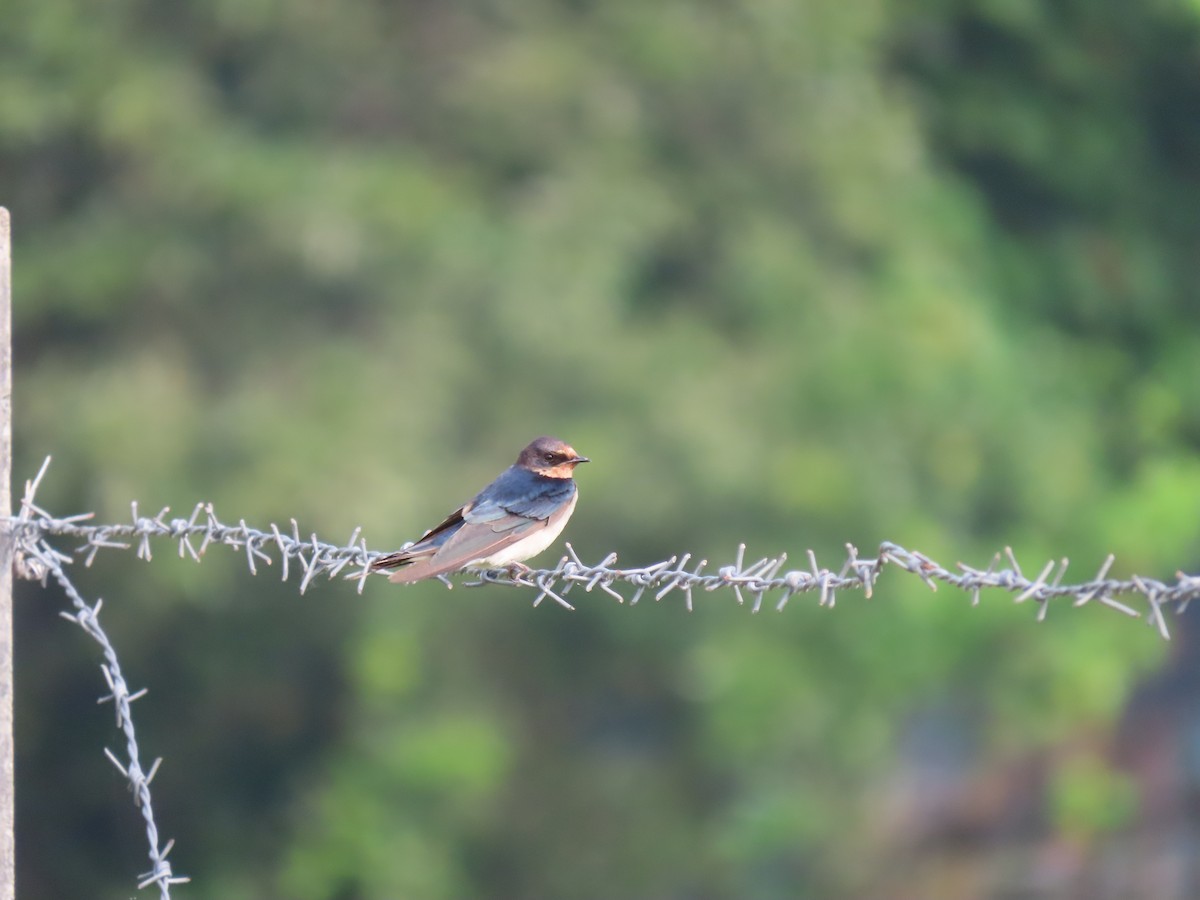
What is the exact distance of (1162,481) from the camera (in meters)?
8.55

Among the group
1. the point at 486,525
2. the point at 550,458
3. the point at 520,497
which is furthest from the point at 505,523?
the point at 550,458

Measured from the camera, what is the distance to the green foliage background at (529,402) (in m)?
8.15

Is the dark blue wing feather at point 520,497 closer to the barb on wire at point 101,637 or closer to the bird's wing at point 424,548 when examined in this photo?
the bird's wing at point 424,548

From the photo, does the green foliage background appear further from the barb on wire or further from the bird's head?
the barb on wire

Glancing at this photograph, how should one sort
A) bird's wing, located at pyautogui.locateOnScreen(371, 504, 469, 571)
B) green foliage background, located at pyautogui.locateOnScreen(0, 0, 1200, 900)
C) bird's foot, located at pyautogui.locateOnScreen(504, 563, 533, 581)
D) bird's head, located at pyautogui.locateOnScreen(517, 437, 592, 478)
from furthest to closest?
green foliage background, located at pyautogui.locateOnScreen(0, 0, 1200, 900), bird's head, located at pyautogui.locateOnScreen(517, 437, 592, 478), bird's foot, located at pyautogui.locateOnScreen(504, 563, 533, 581), bird's wing, located at pyautogui.locateOnScreen(371, 504, 469, 571)

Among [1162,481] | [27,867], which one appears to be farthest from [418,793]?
[1162,481]

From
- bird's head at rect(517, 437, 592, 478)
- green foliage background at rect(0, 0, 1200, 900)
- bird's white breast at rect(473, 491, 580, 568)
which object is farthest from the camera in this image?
green foliage background at rect(0, 0, 1200, 900)

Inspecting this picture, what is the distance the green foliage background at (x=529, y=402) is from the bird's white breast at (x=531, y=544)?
11.0ft

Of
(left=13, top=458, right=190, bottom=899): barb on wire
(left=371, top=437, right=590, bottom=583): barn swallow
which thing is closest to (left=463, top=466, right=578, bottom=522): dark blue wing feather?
(left=371, top=437, right=590, bottom=583): barn swallow

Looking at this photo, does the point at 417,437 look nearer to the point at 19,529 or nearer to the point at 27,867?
the point at 27,867

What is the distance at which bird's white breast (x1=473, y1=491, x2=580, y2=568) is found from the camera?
4077mm

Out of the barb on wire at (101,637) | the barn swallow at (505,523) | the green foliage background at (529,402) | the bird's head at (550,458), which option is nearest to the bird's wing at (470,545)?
the barn swallow at (505,523)

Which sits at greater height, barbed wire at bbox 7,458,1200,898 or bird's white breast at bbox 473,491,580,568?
barbed wire at bbox 7,458,1200,898

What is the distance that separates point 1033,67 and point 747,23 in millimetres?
2516
